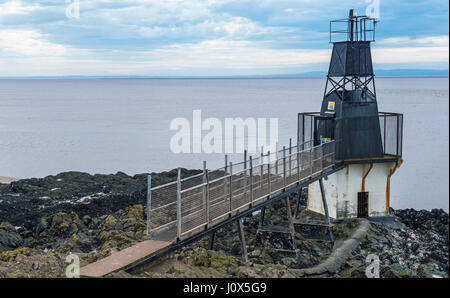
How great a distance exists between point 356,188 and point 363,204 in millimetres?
693

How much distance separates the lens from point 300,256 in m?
18.3

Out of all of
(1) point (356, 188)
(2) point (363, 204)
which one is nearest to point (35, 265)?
(1) point (356, 188)

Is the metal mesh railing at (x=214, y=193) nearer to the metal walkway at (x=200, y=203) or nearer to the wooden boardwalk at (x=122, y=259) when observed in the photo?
the metal walkway at (x=200, y=203)

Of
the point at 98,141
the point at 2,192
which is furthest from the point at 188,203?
the point at 98,141

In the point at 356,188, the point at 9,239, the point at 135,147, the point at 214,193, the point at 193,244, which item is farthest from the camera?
the point at 135,147

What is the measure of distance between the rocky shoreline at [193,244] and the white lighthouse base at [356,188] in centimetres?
49

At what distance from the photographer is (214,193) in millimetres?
15133

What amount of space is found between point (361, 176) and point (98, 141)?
51.6 metres

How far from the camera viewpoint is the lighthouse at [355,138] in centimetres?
2088

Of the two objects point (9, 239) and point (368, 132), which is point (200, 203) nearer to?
point (9, 239)

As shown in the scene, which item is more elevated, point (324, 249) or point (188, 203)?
point (188, 203)

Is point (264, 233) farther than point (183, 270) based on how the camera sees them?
Yes
